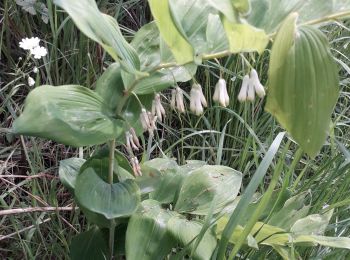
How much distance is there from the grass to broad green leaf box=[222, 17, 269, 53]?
28.4 inches

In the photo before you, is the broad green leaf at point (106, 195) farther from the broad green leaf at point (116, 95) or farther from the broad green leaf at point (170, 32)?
the broad green leaf at point (170, 32)

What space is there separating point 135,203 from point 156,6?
1.37ft

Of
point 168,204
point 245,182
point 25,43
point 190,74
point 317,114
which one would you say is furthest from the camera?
point 245,182

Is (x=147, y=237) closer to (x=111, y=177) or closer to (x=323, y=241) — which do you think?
(x=111, y=177)

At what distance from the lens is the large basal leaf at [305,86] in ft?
2.29

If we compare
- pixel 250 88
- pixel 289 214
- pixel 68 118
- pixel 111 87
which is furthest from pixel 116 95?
pixel 289 214

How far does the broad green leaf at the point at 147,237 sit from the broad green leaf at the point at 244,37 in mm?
437

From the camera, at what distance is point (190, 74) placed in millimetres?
969

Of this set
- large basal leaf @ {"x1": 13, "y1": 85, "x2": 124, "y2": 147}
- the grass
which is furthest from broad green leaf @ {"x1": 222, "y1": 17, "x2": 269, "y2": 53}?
the grass

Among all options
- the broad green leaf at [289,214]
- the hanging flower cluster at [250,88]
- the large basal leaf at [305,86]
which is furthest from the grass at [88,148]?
the large basal leaf at [305,86]

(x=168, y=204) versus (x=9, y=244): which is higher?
(x=168, y=204)

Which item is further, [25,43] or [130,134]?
[25,43]

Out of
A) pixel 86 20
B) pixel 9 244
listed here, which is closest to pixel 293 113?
pixel 86 20

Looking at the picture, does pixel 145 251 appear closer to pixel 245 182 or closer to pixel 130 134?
pixel 130 134
